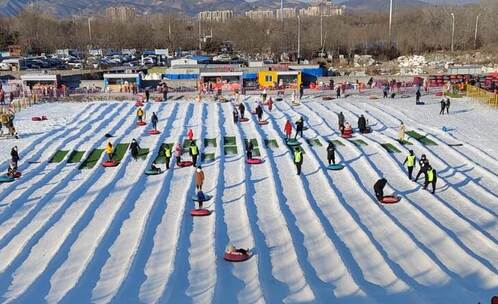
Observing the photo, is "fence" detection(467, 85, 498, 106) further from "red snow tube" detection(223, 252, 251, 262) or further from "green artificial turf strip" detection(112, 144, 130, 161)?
"red snow tube" detection(223, 252, 251, 262)

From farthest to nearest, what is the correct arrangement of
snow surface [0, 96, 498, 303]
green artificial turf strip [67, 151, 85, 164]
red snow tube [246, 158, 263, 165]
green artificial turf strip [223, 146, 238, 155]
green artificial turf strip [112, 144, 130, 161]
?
1. green artificial turf strip [223, 146, 238, 155]
2. green artificial turf strip [112, 144, 130, 161]
3. green artificial turf strip [67, 151, 85, 164]
4. red snow tube [246, 158, 263, 165]
5. snow surface [0, 96, 498, 303]

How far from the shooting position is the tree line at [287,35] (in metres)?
80.2

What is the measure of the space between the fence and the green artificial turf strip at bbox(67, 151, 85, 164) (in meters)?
22.6

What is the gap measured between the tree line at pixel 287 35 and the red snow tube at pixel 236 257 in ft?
217

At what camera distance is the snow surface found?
11656 mm

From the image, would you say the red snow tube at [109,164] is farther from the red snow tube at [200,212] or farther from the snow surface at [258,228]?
the red snow tube at [200,212]

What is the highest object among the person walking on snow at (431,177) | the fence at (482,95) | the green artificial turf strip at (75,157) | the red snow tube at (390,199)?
the fence at (482,95)

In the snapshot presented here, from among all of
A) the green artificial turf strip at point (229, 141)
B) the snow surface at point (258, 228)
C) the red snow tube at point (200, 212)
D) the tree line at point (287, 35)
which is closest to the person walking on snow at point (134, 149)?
the snow surface at point (258, 228)

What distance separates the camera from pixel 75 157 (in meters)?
23.3

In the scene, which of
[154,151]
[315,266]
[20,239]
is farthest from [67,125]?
[315,266]

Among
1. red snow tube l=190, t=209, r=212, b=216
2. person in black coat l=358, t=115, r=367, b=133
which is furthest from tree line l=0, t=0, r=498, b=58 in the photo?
red snow tube l=190, t=209, r=212, b=216

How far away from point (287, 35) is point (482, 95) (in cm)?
5473

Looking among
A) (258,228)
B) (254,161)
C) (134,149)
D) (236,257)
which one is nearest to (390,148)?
(254,161)

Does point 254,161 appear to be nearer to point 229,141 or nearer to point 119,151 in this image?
point 229,141
